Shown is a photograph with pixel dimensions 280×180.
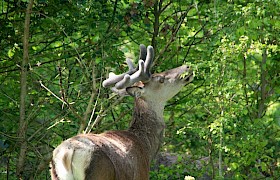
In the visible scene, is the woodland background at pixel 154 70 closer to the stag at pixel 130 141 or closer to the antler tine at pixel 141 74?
the stag at pixel 130 141

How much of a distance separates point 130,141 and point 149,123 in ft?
2.81

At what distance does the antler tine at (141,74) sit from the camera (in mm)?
8188

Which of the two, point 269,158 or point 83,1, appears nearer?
point 83,1

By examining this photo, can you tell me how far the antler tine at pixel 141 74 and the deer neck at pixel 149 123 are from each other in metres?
0.40

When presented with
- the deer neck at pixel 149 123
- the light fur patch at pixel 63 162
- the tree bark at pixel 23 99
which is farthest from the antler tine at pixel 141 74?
the light fur patch at pixel 63 162

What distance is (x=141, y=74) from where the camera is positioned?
8383 millimetres

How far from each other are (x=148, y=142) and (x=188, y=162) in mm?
2045

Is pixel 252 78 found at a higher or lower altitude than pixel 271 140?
higher

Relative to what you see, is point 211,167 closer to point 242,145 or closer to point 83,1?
point 242,145

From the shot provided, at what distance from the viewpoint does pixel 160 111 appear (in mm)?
8828

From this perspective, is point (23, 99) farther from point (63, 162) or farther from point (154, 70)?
point (63, 162)

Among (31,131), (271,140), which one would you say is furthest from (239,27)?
(31,131)

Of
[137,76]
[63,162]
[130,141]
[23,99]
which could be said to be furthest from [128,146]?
[23,99]

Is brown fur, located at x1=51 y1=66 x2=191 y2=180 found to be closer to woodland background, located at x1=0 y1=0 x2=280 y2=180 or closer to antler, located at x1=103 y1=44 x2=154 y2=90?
antler, located at x1=103 y1=44 x2=154 y2=90
